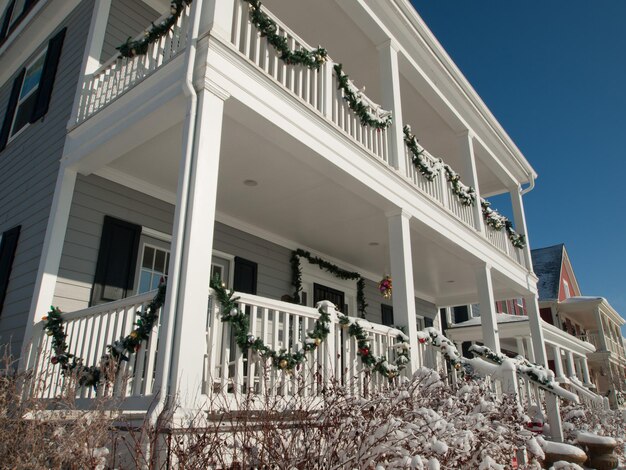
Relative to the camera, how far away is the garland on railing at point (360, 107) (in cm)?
659

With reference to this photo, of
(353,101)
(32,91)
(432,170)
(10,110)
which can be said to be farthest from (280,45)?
(10,110)

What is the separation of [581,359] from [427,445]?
23.5m

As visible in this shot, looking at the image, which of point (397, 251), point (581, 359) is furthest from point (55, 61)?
point (581, 359)

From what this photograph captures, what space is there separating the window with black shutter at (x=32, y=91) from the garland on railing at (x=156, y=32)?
8.46 feet

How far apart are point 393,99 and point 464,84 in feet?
9.28

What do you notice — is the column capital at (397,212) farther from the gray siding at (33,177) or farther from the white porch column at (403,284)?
the gray siding at (33,177)

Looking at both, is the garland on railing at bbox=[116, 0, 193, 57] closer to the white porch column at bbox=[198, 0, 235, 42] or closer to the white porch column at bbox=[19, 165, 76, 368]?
the white porch column at bbox=[198, 0, 235, 42]

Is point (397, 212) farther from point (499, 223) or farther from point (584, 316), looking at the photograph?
point (584, 316)

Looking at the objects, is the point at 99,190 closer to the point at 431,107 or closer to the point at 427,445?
the point at 427,445

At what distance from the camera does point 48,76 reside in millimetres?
7668

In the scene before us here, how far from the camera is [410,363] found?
6.52 m

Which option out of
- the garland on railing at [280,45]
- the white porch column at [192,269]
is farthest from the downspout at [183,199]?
the garland on railing at [280,45]

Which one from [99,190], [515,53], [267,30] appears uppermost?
[515,53]

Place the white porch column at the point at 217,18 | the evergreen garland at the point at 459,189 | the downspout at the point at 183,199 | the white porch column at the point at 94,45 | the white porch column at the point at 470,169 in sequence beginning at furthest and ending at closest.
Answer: the white porch column at the point at 470,169 < the evergreen garland at the point at 459,189 < the white porch column at the point at 94,45 < the white porch column at the point at 217,18 < the downspout at the point at 183,199
